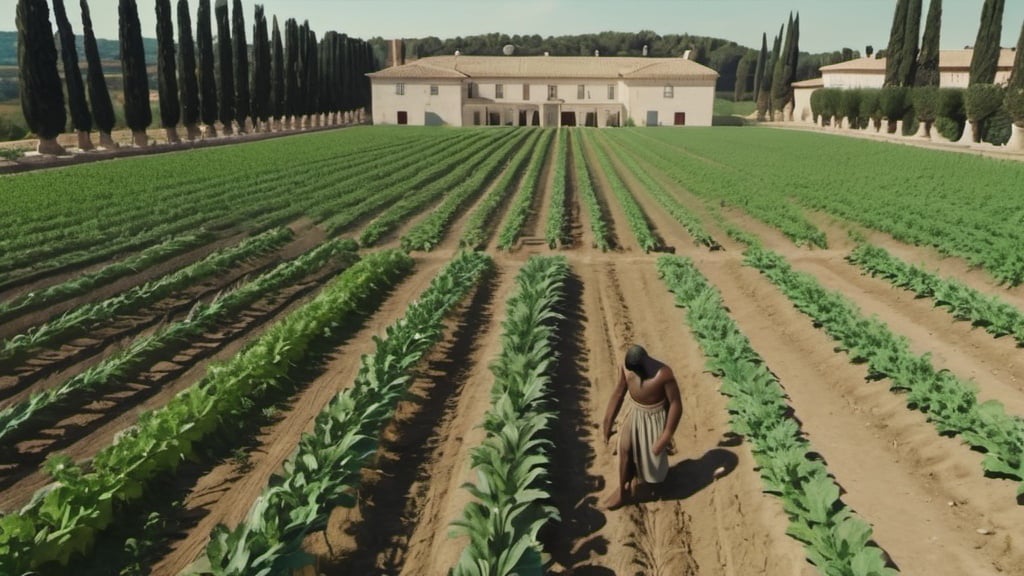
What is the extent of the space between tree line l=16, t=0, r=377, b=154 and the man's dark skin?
39411mm

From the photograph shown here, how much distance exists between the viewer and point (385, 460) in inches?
294

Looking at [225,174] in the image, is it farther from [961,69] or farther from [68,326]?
[961,69]

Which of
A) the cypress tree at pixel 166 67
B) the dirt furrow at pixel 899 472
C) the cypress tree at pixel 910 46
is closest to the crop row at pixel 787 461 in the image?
the dirt furrow at pixel 899 472

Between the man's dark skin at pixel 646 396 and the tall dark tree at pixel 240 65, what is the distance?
183 feet

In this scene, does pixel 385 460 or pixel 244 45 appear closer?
pixel 385 460

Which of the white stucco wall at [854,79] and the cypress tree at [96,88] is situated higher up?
the white stucco wall at [854,79]

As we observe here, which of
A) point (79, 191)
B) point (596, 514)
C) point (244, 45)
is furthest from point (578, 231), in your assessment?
point (244, 45)

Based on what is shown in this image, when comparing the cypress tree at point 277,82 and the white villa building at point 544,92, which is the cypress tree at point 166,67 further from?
the white villa building at point 544,92

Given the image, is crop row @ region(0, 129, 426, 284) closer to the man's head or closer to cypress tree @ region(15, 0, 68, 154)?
cypress tree @ region(15, 0, 68, 154)

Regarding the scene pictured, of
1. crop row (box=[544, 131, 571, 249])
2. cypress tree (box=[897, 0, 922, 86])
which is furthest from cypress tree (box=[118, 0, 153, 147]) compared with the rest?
cypress tree (box=[897, 0, 922, 86])

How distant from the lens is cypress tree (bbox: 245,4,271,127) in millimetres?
58875

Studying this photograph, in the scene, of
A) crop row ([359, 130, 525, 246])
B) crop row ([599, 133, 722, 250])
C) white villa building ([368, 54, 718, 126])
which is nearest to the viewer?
crop row ([599, 133, 722, 250])

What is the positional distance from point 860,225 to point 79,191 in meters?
23.5

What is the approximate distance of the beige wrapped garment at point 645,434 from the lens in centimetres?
634
